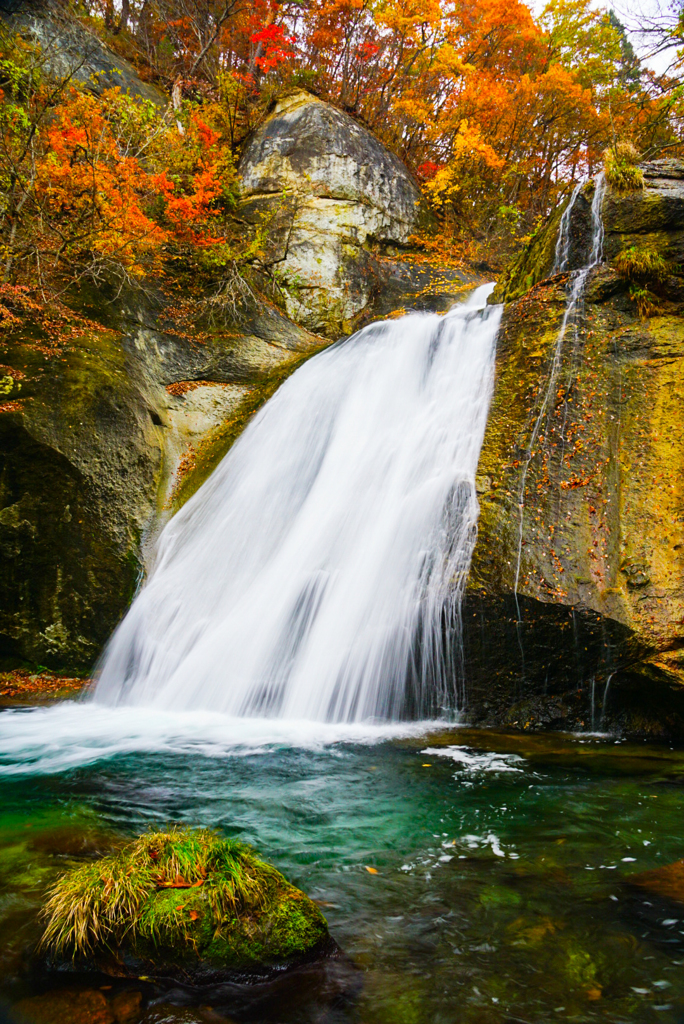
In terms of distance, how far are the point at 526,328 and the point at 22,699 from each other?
7618 millimetres

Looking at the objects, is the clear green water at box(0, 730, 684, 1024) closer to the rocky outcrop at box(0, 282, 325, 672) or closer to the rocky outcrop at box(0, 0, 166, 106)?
the rocky outcrop at box(0, 282, 325, 672)

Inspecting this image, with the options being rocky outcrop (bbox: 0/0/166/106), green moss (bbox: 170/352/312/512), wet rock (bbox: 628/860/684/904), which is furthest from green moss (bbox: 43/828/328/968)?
rocky outcrop (bbox: 0/0/166/106)

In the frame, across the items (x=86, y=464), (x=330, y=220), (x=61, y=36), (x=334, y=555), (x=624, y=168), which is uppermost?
(x=61, y=36)

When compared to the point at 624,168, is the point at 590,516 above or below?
below

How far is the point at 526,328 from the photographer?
7.71 metres

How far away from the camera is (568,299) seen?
7.53 meters

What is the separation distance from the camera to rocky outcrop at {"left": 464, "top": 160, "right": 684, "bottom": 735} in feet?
18.1

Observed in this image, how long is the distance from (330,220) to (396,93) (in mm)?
7867

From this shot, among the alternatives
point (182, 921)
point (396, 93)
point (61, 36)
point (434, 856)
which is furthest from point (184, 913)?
point (396, 93)

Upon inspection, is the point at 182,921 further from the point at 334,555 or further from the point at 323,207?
the point at 323,207

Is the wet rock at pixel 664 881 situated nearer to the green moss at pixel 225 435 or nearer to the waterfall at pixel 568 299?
the waterfall at pixel 568 299

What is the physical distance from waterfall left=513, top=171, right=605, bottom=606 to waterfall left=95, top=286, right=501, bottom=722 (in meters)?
0.54

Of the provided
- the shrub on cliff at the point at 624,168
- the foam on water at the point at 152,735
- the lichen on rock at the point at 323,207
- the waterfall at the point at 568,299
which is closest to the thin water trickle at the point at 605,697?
the waterfall at the point at 568,299

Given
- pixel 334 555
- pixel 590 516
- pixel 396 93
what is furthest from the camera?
Answer: pixel 396 93
